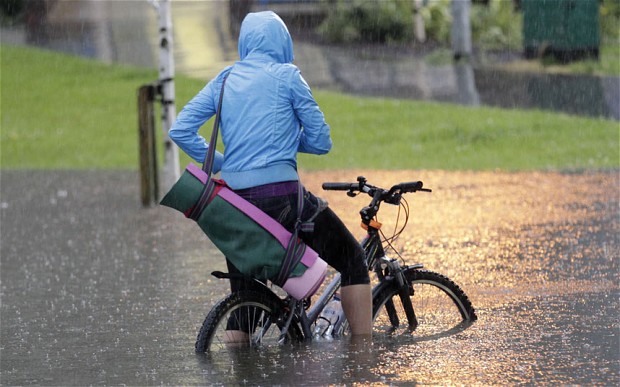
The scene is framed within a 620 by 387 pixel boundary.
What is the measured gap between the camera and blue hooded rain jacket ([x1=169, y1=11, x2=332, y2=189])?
22.1 feet

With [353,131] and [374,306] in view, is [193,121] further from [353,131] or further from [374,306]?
[353,131]

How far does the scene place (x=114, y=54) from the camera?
26.0 metres

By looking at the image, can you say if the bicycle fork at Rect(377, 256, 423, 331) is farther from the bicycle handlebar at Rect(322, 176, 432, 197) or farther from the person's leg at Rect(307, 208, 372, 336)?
the bicycle handlebar at Rect(322, 176, 432, 197)

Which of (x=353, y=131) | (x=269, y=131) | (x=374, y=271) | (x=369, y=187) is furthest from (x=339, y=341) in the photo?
(x=353, y=131)

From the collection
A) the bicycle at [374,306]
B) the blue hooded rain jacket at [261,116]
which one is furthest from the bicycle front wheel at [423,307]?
the blue hooded rain jacket at [261,116]

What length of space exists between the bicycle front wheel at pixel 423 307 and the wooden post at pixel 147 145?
6561 millimetres

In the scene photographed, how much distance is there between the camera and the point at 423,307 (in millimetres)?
7824

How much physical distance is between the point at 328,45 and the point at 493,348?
20.2 m

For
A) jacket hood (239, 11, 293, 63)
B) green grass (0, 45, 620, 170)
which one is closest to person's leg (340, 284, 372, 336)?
jacket hood (239, 11, 293, 63)

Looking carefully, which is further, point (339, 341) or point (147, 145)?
point (147, 145)

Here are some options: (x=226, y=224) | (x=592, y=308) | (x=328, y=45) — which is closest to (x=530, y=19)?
(x=328, y=45)

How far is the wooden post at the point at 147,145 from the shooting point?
14062 mm

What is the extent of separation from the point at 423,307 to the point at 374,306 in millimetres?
606

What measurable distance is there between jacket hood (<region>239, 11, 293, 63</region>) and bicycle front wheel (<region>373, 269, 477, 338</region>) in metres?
1.37
